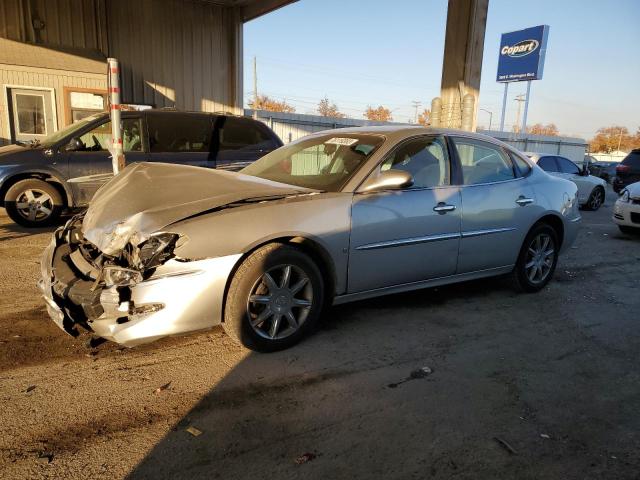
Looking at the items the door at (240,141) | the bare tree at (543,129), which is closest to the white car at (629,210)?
the door at (240,141)

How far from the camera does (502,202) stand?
4547 mm

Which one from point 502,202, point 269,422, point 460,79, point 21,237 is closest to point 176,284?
point 269,422

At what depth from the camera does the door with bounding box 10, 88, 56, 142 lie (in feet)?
38.6

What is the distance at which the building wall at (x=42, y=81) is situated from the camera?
453 inches

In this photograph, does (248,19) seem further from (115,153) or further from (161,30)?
(115,153)

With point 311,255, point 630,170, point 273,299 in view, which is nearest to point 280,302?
point 273,299

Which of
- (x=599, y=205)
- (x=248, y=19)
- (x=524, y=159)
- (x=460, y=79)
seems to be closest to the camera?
(x=524, y=159)

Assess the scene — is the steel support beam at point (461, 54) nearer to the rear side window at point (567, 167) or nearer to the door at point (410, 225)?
the rear side window at point (567, 167)

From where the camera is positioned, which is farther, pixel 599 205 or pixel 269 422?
pixel 599 205

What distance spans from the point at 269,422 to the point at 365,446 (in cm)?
53

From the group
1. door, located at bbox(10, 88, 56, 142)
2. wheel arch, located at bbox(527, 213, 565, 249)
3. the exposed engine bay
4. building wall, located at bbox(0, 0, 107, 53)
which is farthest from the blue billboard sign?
the exposed engine bay

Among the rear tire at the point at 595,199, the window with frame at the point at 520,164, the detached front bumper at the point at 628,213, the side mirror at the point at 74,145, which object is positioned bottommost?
the rear tire at the point at 595,199

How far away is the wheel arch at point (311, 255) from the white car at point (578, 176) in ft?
33.5

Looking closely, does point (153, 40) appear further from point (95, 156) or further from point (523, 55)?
point (523, 55)
